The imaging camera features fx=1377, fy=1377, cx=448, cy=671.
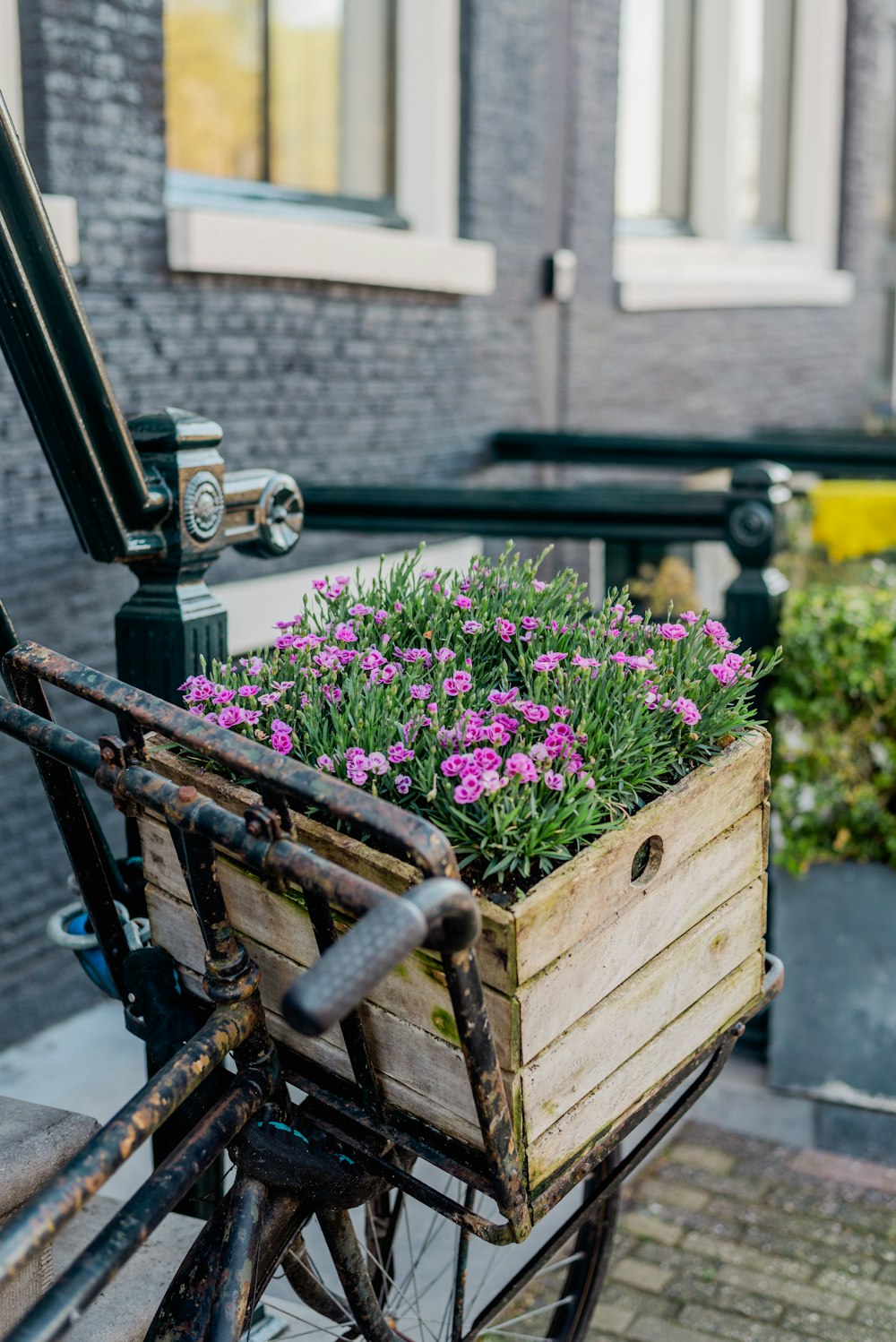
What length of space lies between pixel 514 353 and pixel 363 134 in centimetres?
127

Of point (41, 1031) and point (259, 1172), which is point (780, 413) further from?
point (259, 1172)

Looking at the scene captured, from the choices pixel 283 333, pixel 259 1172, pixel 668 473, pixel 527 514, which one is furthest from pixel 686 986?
pixel 668 473

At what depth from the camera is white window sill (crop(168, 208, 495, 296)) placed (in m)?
4.17

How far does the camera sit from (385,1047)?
4.83 feet

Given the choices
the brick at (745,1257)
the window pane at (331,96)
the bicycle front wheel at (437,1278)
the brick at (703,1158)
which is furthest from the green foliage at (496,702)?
the window pane at (331,96)

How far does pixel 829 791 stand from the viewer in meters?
3.42

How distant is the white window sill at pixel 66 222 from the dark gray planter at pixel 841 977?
2493mm

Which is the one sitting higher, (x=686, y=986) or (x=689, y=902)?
(x=689, y=902)

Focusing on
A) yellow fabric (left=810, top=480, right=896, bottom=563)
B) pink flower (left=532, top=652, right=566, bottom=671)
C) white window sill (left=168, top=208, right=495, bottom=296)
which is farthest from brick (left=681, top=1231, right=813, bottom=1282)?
yellow fabric (left=810, top=480, right=896, bottom=563)

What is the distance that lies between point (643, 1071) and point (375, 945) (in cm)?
66

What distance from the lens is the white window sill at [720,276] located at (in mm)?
7621

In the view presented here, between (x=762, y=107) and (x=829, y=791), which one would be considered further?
(x=762, y=107)

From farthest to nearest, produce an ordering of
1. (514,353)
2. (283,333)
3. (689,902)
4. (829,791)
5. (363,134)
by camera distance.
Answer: (514,353) < (363,134) < (283,333) < (829,791) < (689,902)

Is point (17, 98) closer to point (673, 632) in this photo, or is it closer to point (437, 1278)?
point (673, 632)
